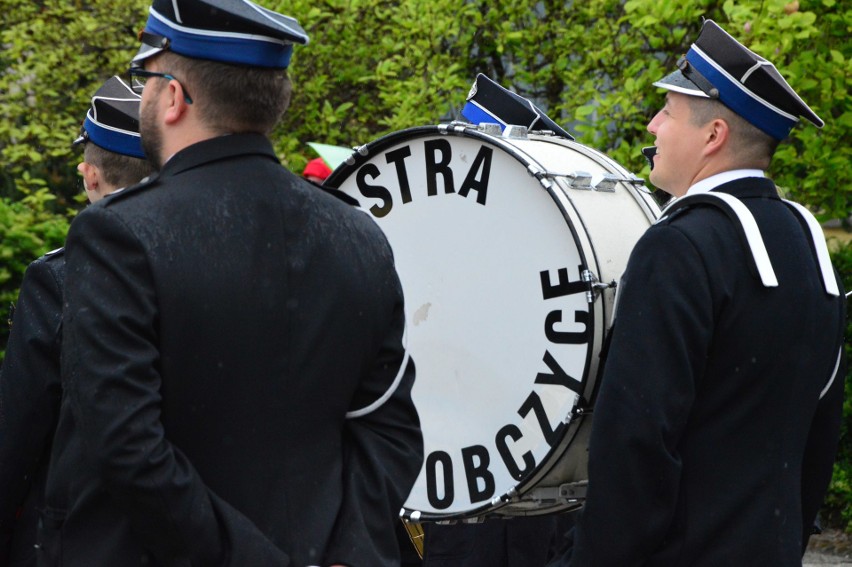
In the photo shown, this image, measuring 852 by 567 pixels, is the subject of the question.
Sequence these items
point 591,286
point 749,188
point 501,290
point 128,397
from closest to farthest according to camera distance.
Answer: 1. point 128,397
2. point 749,188
3. point 591,286
4. point 501,290

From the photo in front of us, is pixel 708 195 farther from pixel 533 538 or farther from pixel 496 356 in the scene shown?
pixel 533 538

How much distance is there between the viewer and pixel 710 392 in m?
2.49

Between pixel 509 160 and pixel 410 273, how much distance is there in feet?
1.49

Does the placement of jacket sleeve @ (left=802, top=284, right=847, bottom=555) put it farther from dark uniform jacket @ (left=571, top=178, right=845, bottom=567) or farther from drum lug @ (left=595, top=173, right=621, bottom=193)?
drum lug @ (left=595, top=173, right=621, bottom=193)

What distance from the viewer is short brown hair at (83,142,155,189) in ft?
9.90

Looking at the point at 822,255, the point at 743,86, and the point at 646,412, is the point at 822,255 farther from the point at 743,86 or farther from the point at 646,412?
the point at 646,412

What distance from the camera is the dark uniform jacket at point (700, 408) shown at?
2.43 metres

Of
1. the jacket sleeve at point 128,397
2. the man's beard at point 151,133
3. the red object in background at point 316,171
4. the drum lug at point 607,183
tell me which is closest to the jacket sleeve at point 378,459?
the jacket sleeve at point 128,397

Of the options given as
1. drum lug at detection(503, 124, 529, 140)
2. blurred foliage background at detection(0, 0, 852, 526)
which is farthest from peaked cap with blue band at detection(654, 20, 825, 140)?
blurred foliage background at detection(0, 0, 852, 526)

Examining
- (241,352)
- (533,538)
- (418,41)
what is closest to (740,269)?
(241,352)

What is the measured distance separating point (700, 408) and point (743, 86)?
734 mm

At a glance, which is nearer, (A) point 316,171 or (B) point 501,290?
(B) point 501,290

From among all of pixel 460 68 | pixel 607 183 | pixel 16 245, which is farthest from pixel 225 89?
pixel 460 68

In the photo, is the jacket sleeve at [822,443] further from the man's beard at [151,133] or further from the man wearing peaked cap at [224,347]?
the man's beard at [151,133]
